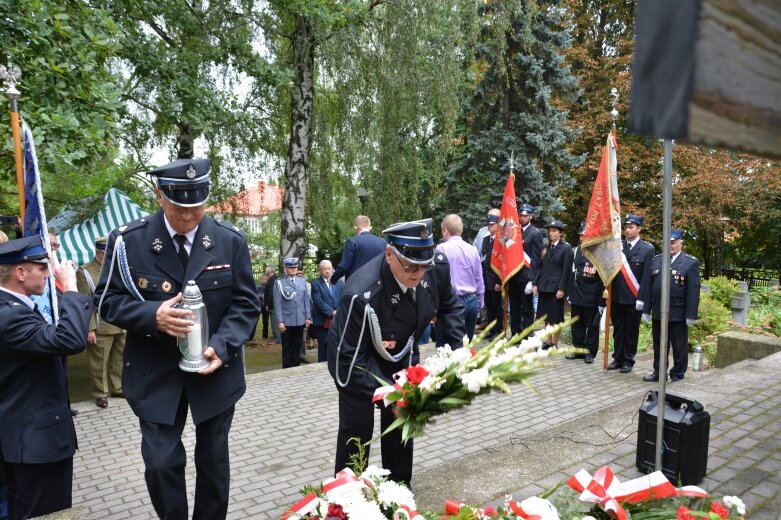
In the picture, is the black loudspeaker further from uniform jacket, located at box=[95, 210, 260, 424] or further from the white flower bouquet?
uniform jacket, located at box=[95, 210, 260, 424]

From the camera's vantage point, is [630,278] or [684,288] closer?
[684,288]

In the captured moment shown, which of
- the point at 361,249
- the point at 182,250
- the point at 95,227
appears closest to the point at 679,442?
the point at 182,250

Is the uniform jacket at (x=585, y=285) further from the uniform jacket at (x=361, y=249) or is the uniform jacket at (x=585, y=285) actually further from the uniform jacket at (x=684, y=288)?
the uniform jacket at (x=361, y=249)

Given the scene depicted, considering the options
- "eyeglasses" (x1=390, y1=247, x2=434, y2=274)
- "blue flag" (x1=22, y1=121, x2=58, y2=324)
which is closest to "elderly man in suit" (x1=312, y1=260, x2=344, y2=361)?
"blue flag" (x1=22, y1=121, x2=58, y2=324)

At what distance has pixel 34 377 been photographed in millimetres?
3385

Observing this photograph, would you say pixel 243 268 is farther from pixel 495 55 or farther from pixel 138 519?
pixel 495 55

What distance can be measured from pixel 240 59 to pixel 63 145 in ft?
21.7

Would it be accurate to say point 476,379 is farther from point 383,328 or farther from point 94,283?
point 94,283

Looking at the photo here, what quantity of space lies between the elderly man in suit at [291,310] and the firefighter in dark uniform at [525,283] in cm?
366

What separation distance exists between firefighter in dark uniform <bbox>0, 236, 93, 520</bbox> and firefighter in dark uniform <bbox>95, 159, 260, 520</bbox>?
25cm

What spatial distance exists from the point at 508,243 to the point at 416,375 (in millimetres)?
7801

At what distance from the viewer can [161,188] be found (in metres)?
3.21

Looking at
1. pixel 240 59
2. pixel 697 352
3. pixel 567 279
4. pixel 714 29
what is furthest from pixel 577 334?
pixel 714 29

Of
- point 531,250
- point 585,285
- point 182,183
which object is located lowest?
point 585,285
